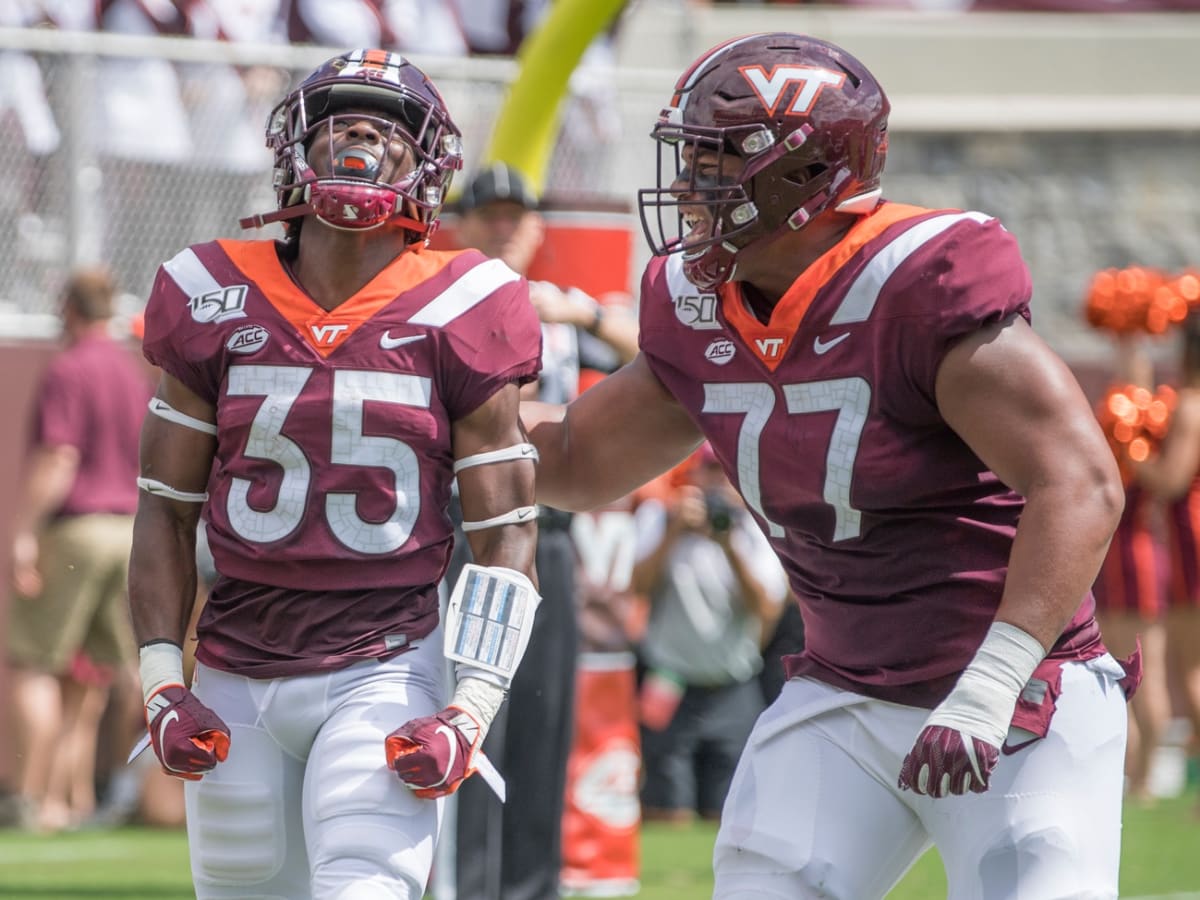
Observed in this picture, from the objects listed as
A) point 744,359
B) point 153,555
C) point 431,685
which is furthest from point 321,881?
point 744,359

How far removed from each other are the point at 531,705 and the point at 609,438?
167 centimetres

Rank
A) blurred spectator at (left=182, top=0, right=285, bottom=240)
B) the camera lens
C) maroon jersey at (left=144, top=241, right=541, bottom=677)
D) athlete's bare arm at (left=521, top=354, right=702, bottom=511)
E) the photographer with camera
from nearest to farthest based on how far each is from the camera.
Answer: maroon jersey at (left=144, top=241, right=541, bottom=677) → athlete's bare arm at (left=521, top=354, right=702, bottom=511) → the camera lens → the photographer with camera → blurred spectator at (left=182, top=0, right=285, bottom=240)

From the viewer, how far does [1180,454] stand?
7.98 meters

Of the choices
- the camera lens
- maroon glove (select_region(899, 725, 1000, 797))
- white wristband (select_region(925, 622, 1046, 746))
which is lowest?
the camera lens

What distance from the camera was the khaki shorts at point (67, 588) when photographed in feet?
24.5

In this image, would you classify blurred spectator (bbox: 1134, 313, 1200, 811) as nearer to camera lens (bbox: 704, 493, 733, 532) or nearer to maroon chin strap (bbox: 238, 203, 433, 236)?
camera lens (bbox: 704, 493, 733, 532)

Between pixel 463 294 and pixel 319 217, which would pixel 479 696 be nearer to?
pixel 463 294

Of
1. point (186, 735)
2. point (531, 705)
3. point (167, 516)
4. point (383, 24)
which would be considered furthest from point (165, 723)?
point (383, 24)

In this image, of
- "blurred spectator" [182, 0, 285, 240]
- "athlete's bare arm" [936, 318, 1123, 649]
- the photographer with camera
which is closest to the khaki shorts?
"blurred spectator" [182, 0, 285, 240]

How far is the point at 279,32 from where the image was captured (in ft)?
30.7

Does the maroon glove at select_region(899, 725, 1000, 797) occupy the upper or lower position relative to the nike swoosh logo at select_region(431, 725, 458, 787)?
upper

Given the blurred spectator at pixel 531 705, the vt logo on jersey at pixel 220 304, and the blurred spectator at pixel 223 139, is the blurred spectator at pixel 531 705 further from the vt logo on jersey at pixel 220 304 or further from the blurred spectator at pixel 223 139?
the blurred spectator at pixel 223 139

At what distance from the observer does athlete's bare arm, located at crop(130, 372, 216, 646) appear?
10.4 feet

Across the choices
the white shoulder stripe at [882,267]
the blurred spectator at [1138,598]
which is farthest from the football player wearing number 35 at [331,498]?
the blurred spectator at [1138,598]
